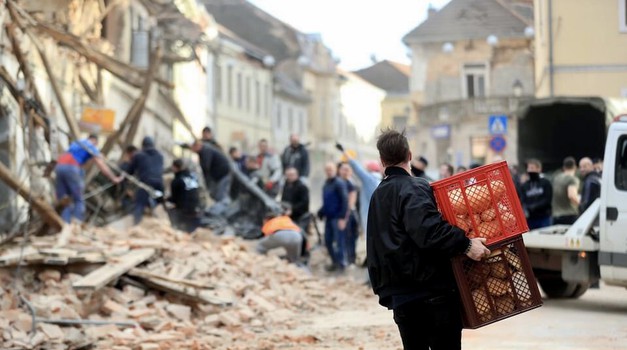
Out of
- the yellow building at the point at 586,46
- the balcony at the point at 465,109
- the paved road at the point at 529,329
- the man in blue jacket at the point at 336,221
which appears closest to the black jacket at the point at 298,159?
the man in blue jacket at the point at 336,221

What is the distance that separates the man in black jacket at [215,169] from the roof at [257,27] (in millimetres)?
66155

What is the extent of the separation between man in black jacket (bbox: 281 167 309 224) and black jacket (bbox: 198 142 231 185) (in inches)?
63.3

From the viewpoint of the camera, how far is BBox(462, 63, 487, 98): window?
7338 cm

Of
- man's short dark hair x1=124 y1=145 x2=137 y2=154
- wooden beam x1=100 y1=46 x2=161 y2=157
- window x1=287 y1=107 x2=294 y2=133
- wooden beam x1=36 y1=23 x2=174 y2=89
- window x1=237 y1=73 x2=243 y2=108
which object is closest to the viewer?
wooden beam x1=36 y1=23 x2=174 y2=89

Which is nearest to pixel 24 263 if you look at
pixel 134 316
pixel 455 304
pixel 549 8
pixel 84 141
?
pixel 134 316

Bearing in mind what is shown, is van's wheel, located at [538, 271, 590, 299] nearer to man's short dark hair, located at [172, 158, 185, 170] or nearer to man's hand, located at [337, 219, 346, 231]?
man's hand, located at [337, 219, 346, 231]

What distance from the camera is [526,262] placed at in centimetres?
743

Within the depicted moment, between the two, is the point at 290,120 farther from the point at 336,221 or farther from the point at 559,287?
the point at 559,287

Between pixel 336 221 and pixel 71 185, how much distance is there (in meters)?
4.25

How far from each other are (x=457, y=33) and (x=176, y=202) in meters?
53.5

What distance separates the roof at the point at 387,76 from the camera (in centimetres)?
13400

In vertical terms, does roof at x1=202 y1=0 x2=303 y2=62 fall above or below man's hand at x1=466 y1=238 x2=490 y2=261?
above

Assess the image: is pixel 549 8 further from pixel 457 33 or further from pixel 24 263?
pixel 457 33

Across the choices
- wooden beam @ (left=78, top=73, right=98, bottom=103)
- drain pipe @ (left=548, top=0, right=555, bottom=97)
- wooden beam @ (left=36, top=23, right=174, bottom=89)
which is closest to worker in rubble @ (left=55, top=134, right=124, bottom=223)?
wooden beam @ (left=36, top=23, right=174, bottom=89)
